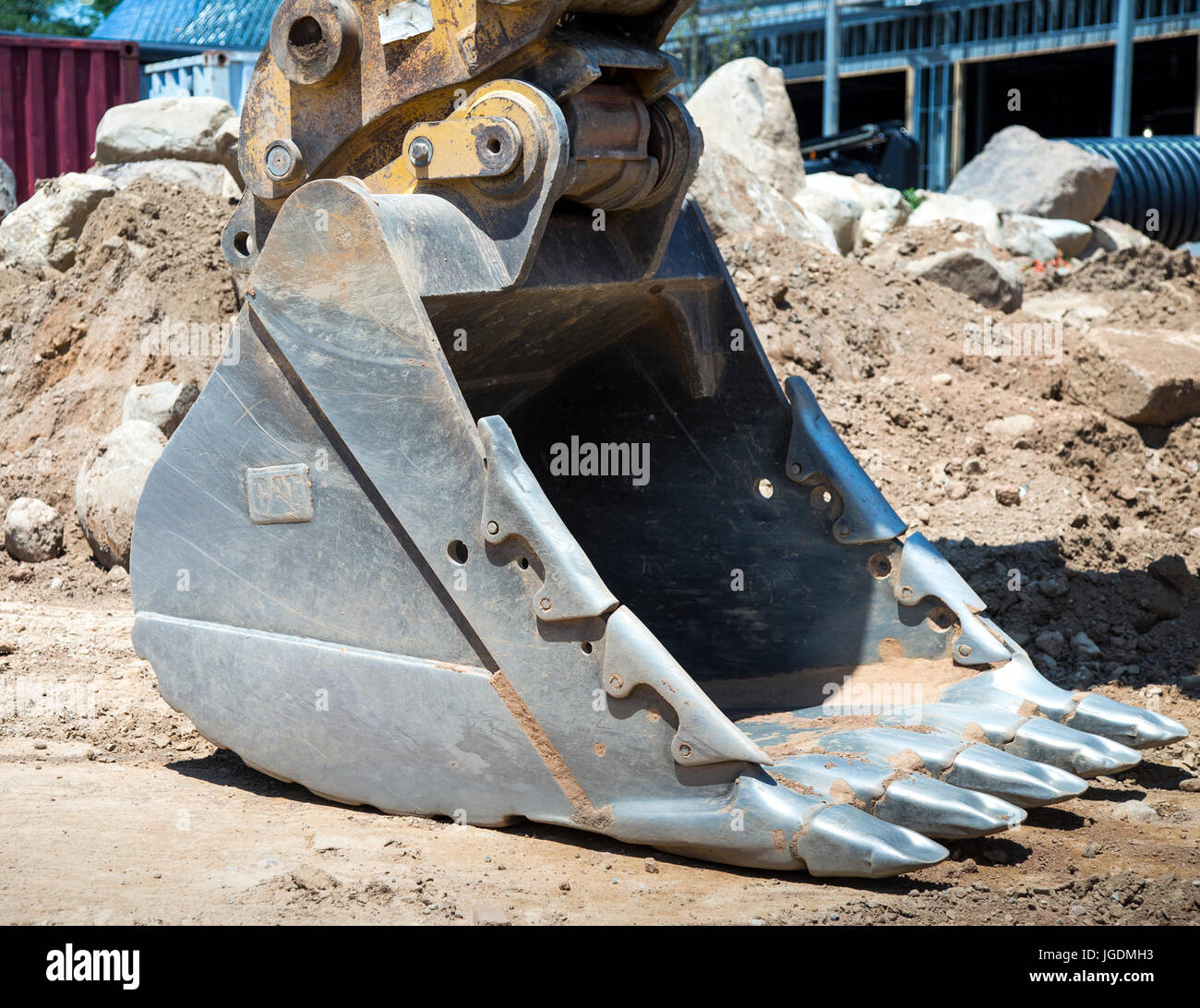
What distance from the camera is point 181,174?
776 centimetres

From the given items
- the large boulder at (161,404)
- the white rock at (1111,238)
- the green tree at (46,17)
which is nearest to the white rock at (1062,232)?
the white rock at (1111,238)

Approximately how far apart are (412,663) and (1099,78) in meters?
27.8

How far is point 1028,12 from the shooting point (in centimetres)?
2205

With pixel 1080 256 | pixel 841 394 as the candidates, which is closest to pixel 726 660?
pixel 841 394

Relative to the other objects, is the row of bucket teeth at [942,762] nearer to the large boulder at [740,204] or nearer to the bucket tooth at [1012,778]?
the bucket tooth at [1012,778]

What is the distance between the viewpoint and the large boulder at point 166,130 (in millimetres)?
7941

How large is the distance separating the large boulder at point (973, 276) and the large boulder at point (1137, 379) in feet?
4.42

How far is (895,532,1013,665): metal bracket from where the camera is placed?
385 cm

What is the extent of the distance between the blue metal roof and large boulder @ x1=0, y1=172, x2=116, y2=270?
448 inches

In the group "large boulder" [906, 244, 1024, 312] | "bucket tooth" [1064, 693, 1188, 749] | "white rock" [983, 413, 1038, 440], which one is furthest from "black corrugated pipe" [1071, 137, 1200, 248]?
"bucket tooth" [1064, 693, 1188, 749]

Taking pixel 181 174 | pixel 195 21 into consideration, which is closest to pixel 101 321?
pixel 181 174

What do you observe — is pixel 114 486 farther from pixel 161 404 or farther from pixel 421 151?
pixel 421 151

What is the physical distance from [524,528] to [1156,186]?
14124mm

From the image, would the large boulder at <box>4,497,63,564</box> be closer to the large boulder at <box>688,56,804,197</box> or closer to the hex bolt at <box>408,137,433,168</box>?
the hex bolt at <box>408,137,433,168</box>
